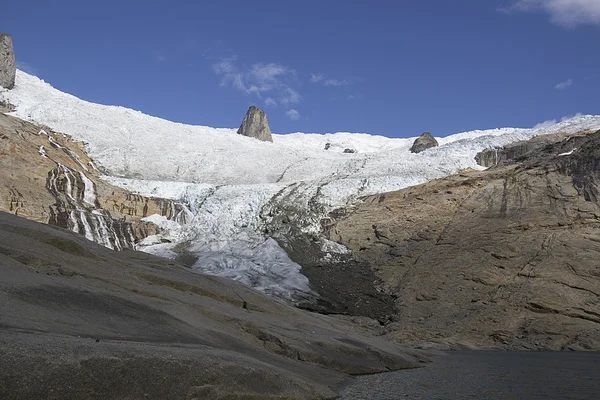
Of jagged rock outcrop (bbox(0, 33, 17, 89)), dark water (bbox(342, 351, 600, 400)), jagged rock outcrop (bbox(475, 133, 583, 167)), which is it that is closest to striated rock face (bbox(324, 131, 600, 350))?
dark water (bbox(342, 351, 600, 400))

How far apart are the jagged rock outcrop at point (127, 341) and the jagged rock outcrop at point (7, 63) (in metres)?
67.2

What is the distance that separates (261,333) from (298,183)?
44.3 m

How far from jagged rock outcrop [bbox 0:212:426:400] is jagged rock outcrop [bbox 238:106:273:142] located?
90396 millimetres

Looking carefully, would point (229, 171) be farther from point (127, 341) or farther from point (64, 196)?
point (127, 341)

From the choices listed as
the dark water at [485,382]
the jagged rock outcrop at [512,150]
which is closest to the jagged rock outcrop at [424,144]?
the jagged rock outcrop at [512,150]

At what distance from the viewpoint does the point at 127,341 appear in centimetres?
830

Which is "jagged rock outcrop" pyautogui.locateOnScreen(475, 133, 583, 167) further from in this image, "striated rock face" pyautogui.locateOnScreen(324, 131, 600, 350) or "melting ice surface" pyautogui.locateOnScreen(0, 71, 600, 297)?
"striated rock face" pyautogui.locateOnScreen(324, 131, 600, 350)

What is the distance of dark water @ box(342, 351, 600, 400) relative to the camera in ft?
39.5

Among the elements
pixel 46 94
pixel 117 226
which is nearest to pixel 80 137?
pixel 46 94

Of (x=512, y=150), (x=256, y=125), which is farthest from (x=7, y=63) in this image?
(x=512, y=150)

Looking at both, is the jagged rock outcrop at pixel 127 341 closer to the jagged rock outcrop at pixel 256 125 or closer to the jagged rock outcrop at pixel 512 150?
the jagged rock outcrop at pixel 512 150

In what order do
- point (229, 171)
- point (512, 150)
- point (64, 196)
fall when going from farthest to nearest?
point (229, 171) < point (512, 150) < point (64, 196)

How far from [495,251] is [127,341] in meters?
33.2

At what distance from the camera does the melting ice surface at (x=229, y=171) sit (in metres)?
43.6
